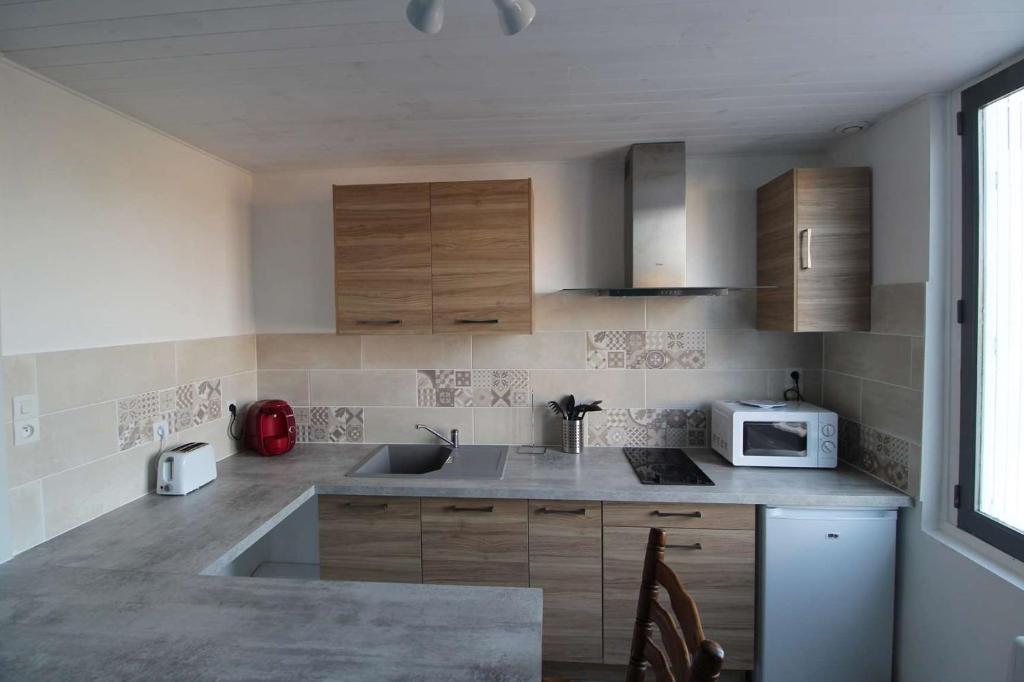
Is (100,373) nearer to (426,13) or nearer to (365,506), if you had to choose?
(365,506)

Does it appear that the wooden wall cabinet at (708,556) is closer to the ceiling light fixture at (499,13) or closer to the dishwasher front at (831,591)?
the dishwasher front at (831,591)

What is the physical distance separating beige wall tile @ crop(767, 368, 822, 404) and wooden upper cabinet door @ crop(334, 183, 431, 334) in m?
1.77

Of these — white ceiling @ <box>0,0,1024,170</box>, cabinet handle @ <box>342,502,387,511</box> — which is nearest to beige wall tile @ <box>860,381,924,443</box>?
white ceiling @ <box>0,0,1024,170</box>

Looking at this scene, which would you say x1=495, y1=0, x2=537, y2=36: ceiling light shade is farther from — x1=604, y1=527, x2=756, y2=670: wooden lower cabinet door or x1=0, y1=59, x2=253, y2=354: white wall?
x1=604, y1=527, x2=756, y2=670: wooden lower cabinet door

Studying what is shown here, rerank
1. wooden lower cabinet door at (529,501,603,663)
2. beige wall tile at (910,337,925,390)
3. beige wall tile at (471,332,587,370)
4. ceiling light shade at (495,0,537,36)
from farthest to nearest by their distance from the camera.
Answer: beige wall tile at (471,332,587,370), wooden lower cabinet door at (529,501,603,663), beige wall tile at (910,337,925,390), ceiling light shade at (495,0,537,36)

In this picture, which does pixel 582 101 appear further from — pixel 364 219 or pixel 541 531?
pixel 541 531

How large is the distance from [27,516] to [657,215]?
255 centimetres

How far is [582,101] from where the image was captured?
166 cm

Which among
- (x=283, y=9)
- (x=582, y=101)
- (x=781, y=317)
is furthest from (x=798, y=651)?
(x=283, y=9)

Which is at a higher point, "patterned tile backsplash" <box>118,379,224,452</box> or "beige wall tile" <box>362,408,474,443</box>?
"patterned tile backsplash" <box>118,379,224,452</box>

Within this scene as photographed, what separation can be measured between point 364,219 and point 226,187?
805 mm

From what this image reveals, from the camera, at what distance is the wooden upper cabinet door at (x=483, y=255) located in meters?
2.06

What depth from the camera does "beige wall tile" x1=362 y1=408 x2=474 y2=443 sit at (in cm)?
243

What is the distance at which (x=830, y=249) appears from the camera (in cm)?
193
